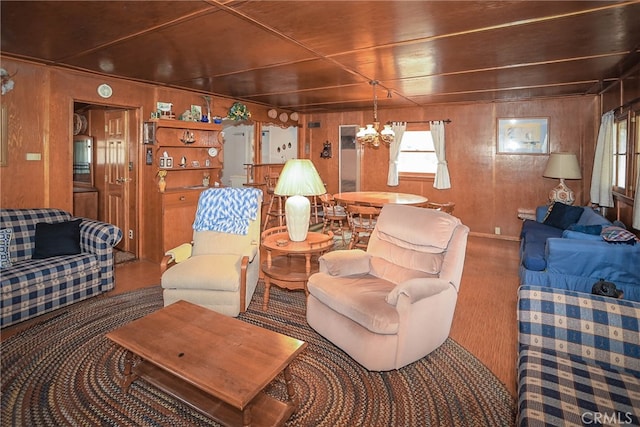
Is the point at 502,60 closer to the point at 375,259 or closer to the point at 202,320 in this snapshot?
the point at 375,259

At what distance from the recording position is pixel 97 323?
119 inches

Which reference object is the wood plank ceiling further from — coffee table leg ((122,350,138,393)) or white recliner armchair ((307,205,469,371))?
coffee table leg ((122,350,138,393))

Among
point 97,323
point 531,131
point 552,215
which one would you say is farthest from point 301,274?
point 531,131

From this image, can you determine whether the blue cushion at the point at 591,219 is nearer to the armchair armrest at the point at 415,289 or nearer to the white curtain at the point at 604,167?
the white curtain at the point at 604,167

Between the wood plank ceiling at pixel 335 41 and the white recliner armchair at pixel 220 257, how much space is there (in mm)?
1389

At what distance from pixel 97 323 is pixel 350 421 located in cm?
222

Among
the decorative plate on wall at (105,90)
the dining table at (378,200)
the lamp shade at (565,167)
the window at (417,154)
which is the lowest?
the dining table at (378,200)

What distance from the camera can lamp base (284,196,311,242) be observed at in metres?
3.43

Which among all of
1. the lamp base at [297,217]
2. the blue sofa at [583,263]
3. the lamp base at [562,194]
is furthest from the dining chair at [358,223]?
the lamp base at [562,194]

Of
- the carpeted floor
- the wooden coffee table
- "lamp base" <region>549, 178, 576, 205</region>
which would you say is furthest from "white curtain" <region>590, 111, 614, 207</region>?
the carpeted floor

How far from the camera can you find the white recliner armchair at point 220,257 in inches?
116

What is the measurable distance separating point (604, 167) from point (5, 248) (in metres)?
6.17

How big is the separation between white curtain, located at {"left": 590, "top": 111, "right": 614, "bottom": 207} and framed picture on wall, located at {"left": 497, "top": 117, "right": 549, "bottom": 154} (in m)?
1.34

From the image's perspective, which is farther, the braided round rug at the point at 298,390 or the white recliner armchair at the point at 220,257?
the white recliner armchair at the point at 220,257
